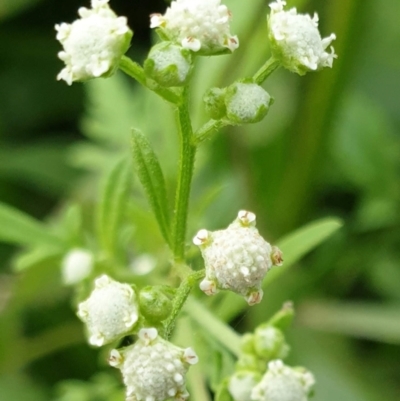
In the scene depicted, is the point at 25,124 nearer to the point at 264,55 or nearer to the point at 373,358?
the point at 264,55

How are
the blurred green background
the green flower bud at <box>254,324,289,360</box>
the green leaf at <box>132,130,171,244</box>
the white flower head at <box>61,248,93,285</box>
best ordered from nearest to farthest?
the green leaf at <box>132,130,171,244</box>
the green flower bud at <box>254,324,289,360</box>
the white flower head at <box>61,248,93,285</box>
the blurred green background

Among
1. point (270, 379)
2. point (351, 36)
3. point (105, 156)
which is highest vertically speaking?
point (105, 156)

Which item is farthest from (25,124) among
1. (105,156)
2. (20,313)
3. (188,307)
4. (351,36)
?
(188,307)

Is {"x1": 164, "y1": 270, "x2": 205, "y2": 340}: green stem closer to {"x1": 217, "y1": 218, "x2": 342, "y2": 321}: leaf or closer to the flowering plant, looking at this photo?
the flowering plant

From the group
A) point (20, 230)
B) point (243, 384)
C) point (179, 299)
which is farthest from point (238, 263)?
point (20, 230)

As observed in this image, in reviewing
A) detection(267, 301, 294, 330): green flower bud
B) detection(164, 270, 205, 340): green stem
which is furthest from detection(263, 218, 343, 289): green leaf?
detection(164, 270, 205, 340): green stem

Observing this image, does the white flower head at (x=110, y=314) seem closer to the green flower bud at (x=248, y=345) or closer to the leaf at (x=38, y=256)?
the green flower bud at (x=248, y=345)

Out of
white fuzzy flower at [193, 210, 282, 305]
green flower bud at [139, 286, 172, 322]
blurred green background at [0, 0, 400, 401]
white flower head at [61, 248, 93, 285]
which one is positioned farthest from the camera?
blurred green background at [0, 0, 400, 401]

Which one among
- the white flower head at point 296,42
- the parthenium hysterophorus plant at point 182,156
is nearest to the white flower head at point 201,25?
the parthenium hysterophorus plant at point 182,156

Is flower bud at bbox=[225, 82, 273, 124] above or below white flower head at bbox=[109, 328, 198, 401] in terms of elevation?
above
